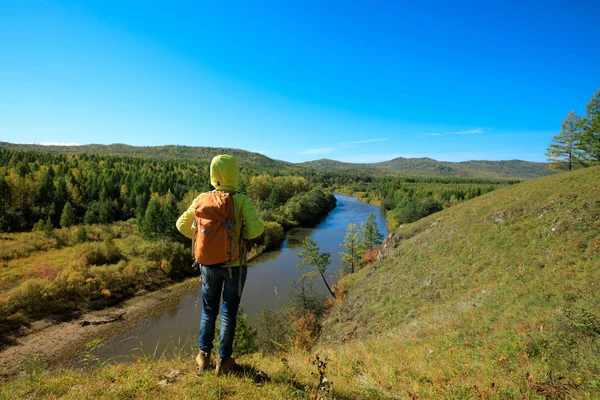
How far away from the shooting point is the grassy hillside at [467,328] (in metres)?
3.36

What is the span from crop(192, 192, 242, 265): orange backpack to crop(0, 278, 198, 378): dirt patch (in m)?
20.5

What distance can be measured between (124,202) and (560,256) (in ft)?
203

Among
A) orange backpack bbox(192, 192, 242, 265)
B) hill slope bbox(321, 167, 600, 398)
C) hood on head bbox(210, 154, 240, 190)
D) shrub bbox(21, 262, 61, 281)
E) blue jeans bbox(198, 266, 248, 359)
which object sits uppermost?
hood on head bbox(210, 154, 240, 190)

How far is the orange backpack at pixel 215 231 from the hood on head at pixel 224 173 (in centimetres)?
20

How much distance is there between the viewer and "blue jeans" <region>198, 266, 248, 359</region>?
3.60 meters

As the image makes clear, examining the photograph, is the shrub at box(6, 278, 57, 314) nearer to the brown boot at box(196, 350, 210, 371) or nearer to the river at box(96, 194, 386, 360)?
the river at box(96, 194, 386, 360)

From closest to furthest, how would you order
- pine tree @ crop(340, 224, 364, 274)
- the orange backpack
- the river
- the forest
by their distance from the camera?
the orange backpack < the river < the forest < pine tree @ crop(340, 224, 364, 274)

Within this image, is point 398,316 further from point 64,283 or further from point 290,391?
point 64,283

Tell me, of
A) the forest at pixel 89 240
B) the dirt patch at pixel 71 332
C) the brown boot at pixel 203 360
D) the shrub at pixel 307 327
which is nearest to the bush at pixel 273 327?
the shrub at pixel 307 327

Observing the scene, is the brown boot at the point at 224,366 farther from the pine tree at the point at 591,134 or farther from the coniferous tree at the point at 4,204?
the coniferous tree at the point at 4,204

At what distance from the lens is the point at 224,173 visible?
3.71 m

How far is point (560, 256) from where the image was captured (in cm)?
1048

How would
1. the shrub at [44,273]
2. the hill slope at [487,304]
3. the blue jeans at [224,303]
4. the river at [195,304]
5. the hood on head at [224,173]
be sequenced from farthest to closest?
the shrub at [44,273], the river at [195,304], the hill slope at [487,304], the hood on head at [224,173], the blue jeans at [224,303]

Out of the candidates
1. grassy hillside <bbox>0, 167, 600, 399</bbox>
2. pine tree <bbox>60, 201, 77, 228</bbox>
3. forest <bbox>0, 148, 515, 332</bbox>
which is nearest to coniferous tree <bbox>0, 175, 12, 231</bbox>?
forest <bbox>0, 148, 515, 332</bbox>
